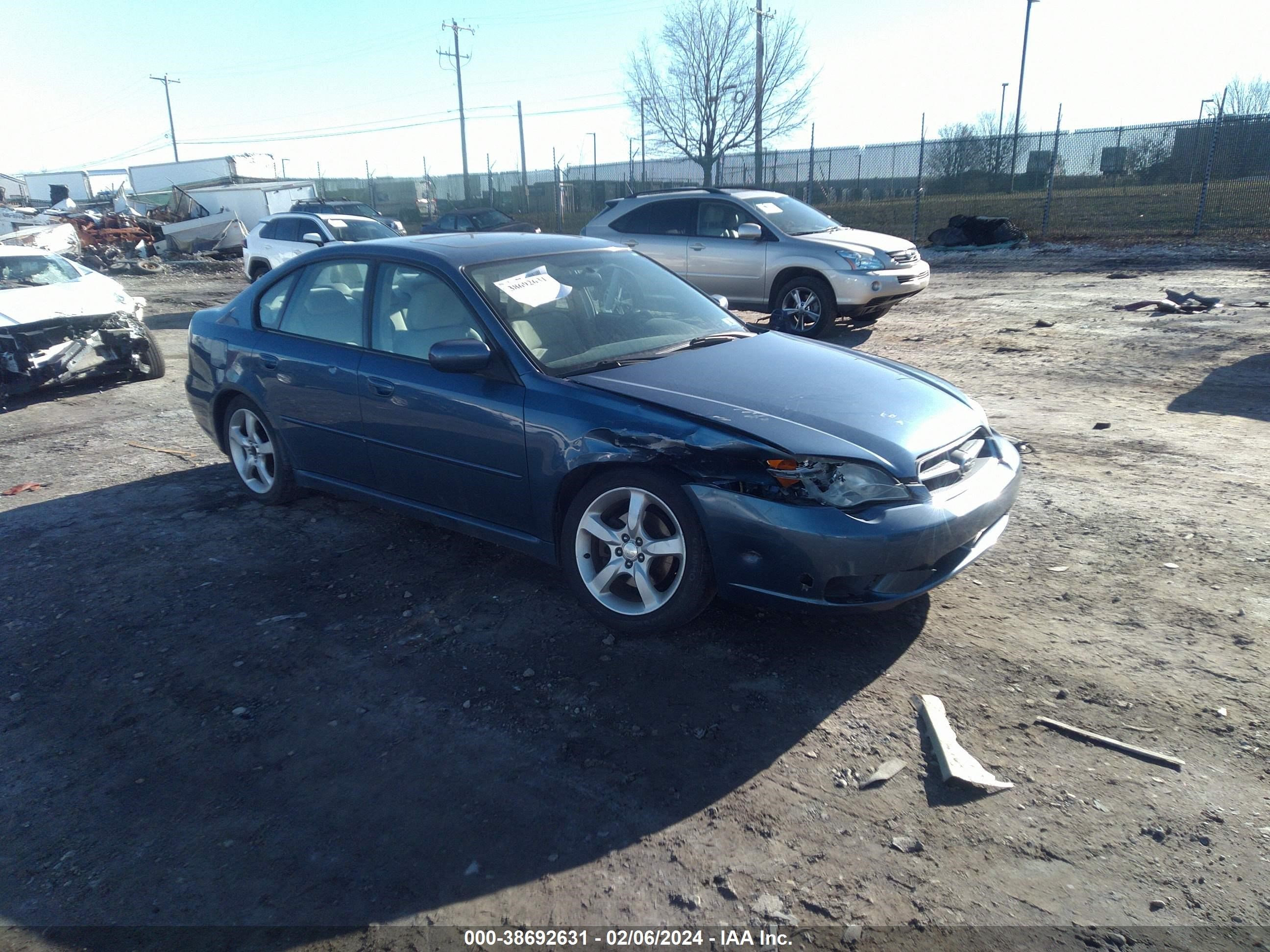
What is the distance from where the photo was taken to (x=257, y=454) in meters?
5.52

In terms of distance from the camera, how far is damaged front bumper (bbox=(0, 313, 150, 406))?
8406 mm

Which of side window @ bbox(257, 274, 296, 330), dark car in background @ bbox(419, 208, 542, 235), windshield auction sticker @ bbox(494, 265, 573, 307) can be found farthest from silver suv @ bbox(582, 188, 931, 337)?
dark car in background @ bbox(419, 208, 542, 235)

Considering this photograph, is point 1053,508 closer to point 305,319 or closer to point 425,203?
point 305,319

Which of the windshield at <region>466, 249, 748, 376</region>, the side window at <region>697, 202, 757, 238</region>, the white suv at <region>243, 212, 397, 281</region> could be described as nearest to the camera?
the windshield at <region>466, 249, 748, 376</region>

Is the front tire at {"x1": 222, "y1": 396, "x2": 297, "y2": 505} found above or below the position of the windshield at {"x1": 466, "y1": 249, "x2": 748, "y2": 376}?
below

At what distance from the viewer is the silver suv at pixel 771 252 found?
10203 mm

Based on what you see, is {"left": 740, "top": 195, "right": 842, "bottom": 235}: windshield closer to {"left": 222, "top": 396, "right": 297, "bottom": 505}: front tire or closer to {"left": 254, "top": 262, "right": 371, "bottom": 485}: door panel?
{"left": 254, "top": 262, "right": 371, "bottom": 485}: door panel

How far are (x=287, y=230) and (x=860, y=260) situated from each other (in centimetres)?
1056

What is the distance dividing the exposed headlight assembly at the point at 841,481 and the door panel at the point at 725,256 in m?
7.67

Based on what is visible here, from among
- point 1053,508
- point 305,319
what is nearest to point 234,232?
point 305,319

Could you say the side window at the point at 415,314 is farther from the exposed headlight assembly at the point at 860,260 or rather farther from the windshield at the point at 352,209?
the windshield at the point at 352,209

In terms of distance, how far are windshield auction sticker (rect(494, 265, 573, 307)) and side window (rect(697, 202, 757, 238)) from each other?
669 centimetres

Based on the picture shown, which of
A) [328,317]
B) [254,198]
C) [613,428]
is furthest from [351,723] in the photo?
[254,198]

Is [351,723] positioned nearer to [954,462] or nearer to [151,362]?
[954,462]
